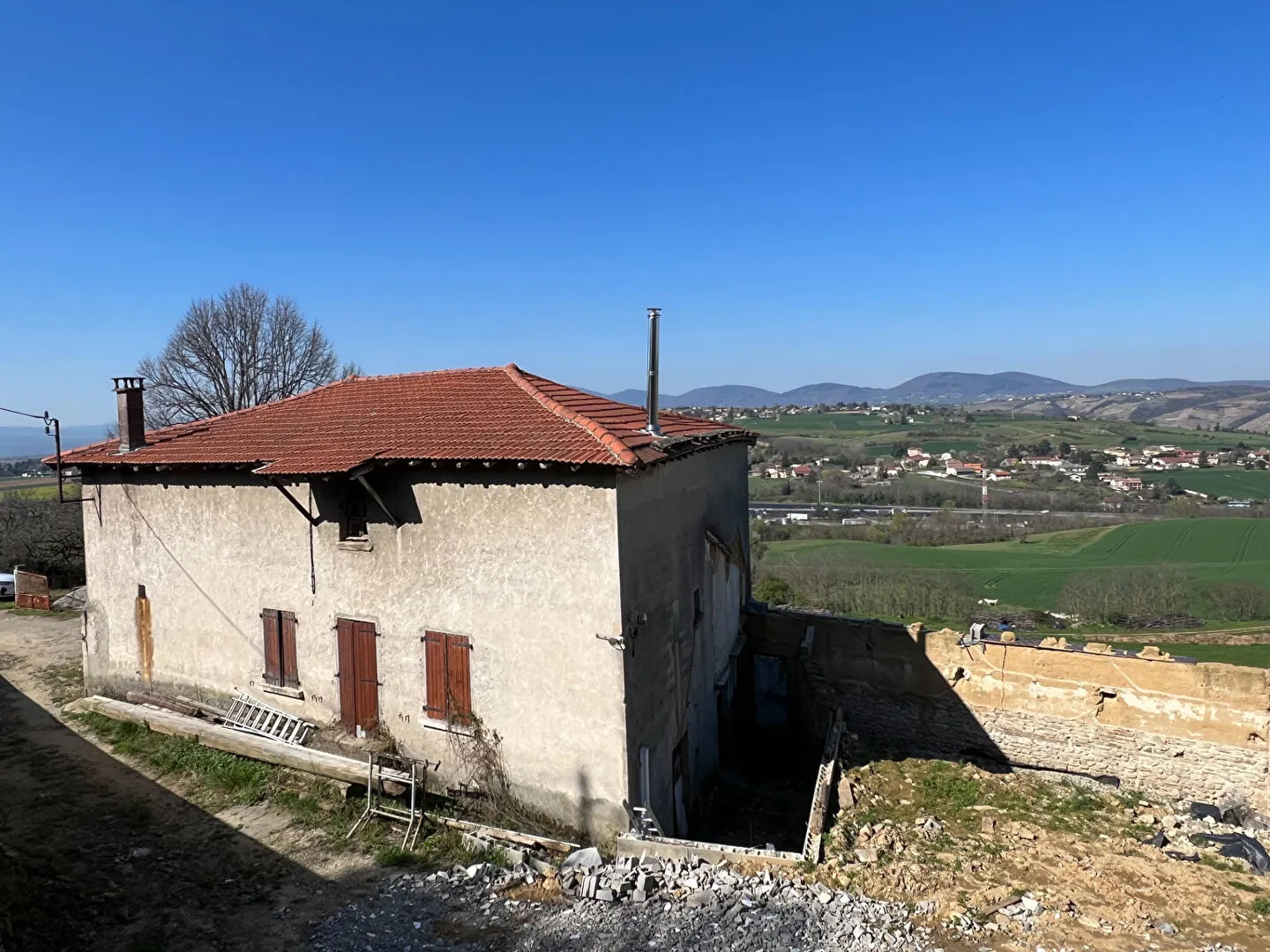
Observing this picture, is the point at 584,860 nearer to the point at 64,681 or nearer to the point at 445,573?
the point at 445,573

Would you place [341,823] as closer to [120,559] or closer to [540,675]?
[540,675]

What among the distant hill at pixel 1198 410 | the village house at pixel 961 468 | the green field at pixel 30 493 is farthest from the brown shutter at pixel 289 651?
the distant hill at pixel 1198 410

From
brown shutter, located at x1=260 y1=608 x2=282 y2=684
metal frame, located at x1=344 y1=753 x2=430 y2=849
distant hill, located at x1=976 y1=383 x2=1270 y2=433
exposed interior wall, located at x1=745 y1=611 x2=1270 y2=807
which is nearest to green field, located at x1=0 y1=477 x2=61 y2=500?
brown shutter, located at x1=260 y1=608 x2=282 y2=684

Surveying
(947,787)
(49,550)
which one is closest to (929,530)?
(947,787)

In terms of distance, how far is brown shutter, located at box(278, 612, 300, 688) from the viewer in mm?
12531

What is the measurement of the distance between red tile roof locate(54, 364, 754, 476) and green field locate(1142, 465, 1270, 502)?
66052 mm

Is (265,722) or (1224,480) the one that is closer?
(265,722)

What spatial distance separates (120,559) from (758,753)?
13295 millimetres

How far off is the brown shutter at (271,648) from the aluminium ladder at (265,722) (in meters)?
0.50

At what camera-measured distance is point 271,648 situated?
1277 cm

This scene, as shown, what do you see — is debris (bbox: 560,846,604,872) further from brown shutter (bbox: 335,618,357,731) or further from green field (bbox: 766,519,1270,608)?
green field (bbox: 766,519,1270,608)

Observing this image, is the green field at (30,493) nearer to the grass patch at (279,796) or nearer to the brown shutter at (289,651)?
the grass patch at (279,796)

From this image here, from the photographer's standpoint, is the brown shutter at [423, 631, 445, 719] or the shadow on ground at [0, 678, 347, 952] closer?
the shadow on ground at [0, 678, 347, 952]

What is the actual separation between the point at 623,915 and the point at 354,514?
6920mm
